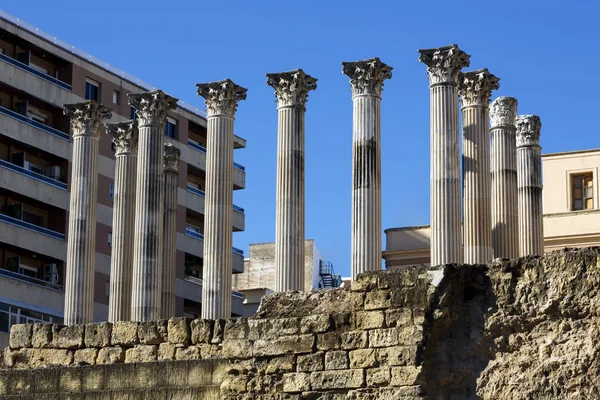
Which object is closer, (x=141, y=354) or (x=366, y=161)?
(x=141, y=354)

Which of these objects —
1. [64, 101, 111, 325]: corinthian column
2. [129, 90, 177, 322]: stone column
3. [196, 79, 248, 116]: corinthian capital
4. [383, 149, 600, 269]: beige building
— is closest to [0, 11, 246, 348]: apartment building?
[64, 101, 111, 325]: corinthian column

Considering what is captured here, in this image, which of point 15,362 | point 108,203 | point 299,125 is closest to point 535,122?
point 299,125

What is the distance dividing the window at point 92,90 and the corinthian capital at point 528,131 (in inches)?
766

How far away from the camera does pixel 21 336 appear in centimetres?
1797

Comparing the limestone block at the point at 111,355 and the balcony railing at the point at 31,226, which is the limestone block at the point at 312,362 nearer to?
the limestone block at the point at 111,355

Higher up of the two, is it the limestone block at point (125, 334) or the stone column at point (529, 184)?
the stone column at point (529, 184)

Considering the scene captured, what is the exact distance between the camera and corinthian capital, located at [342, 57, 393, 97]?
43.6m

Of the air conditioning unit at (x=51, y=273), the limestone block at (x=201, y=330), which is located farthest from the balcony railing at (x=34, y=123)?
the limestone block at (x=201, y=330)

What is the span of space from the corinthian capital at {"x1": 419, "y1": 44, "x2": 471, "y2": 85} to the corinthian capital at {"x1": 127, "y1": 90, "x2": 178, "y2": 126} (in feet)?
30.5

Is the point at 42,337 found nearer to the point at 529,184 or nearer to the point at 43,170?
the point at 529,184

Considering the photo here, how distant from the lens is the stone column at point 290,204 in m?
42.9

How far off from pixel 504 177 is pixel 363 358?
3022cm

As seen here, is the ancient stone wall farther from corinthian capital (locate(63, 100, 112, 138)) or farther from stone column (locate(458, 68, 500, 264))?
corinthian capital (locate(63, 100, 112, 138))

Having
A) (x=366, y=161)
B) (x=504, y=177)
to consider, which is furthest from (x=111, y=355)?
(x=504, y=177)
